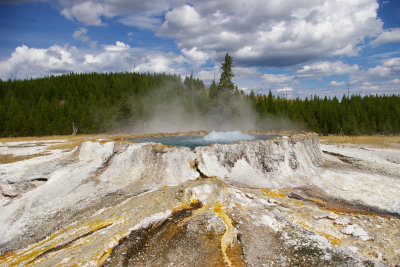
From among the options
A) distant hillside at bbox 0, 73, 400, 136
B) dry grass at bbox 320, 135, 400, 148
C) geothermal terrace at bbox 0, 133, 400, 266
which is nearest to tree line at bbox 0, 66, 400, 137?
distant hillside at bbox 0, 73, 400, 136

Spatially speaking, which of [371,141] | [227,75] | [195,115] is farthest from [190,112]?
[371,141]

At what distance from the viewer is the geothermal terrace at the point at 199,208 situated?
25.9 ft

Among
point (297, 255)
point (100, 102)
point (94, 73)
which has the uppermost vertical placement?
point (94, 73)

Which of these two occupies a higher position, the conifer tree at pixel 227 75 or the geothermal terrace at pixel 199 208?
the conifer tree at pixel 227 75

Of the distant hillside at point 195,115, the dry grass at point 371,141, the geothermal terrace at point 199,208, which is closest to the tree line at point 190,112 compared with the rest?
the distant hillside at point 195,115

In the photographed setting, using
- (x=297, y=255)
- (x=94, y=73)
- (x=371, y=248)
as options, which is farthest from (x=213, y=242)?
(x=94, y=73)

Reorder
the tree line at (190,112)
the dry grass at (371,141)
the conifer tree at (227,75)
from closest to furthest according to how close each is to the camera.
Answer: the dry grass at (371,141), the conifer tree at (227,75), the tree line at (190,112)

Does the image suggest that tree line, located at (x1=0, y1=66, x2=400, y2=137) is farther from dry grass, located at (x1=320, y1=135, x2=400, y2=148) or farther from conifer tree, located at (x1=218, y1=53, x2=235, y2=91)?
dry grass, located at (x1=320, y1=135, x2=400, y2=148)

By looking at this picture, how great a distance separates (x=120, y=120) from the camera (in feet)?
209

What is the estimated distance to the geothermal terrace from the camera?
25.9ft

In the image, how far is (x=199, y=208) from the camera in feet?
34.1

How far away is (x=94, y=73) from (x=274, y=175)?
114 meters

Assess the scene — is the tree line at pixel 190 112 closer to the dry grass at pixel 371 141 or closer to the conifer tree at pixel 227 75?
the conifer tree at pixel 227 75

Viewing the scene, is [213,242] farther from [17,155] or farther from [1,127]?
[1,127]
